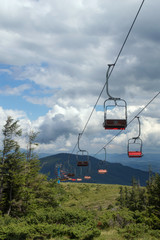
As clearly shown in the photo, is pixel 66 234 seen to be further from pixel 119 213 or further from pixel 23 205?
pixel 23 205

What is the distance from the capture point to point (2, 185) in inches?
1644

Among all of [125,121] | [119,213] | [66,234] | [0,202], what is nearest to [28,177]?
[0,202]

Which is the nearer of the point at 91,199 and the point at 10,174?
the point at 10,174

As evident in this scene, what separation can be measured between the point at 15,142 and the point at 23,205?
35.9ft

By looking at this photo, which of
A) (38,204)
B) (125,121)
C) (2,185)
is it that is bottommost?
(38,204)

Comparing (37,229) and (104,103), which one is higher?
(104,103)

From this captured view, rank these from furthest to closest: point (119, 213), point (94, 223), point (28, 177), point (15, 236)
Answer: point (28, 177), point (119, 213), point (94, 223), point (15, 236)

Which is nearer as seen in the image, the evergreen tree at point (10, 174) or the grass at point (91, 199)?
the evergreen tree at point (10, 174)

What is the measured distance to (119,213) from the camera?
1072 inches

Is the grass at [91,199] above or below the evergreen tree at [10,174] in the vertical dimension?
below

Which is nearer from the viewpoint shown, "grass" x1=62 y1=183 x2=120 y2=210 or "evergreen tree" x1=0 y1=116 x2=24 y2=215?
"evergreen tree" x1=0 y1=116 x2=24 y2=215

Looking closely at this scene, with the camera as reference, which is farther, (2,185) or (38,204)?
(38,204)

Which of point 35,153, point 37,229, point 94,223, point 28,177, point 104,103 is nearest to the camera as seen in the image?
point 104,103

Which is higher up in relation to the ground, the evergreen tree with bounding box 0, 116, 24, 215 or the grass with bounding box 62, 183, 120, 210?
the evergreen tree with bounding box 0, 116, 24, 215
